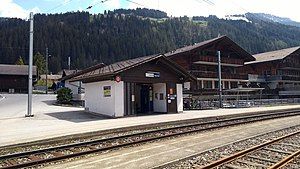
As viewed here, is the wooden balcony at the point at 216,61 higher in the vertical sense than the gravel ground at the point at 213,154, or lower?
higher

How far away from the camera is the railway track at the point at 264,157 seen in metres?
8.65

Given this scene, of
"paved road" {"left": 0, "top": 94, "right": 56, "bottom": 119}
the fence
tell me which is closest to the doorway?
the fence

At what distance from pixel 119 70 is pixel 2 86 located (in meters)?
54.0

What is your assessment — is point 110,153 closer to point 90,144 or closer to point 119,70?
point 90,144

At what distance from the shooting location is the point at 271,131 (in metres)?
16.0

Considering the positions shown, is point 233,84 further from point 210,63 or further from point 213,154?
point 213,154

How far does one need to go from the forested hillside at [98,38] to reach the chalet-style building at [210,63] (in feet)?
291

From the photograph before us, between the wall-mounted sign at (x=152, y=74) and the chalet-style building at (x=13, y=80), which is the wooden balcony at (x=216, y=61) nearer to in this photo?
the wall-mounted sign at (x=152, y=74)

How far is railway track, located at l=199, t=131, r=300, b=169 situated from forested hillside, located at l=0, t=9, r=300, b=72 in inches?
4961

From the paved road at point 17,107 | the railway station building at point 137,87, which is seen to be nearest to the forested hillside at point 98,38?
the paved road at point 17,107

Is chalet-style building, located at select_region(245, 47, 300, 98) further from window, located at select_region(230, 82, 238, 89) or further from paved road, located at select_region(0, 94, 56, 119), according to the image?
paved road, located at select_region(0, 94, 56, 119)

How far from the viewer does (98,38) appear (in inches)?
5945

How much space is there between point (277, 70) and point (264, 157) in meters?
60.1

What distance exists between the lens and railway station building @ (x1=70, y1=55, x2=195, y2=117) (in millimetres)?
23203
